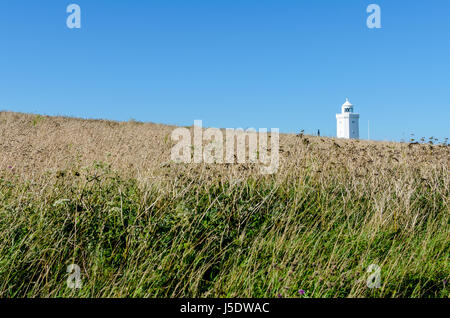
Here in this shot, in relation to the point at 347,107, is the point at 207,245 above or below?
below

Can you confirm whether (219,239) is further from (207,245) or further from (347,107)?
(347,107)

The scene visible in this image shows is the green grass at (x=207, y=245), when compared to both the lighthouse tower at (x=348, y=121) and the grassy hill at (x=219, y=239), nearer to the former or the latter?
the grassy hill at (x=219, y=239)

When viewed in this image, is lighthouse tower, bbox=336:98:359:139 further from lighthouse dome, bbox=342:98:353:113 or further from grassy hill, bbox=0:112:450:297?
grassy hill, bbox=0:112:450:297

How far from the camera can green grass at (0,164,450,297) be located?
320cm

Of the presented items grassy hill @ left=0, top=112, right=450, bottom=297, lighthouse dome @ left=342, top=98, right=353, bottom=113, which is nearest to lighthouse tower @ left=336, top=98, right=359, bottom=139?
lighthouse dome @ left=342, top=98, right=353, bottom=113

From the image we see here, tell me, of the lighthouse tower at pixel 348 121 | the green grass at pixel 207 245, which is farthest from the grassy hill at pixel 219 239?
the lighthouse tower at pixel 348 121

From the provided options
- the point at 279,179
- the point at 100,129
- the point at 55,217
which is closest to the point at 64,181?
the point at 55,217

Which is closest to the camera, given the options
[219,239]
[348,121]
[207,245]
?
[207,245]

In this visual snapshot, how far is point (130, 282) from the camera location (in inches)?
125

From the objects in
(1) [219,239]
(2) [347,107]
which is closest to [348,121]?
(2) [347,107]

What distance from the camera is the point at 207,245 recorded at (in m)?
3.69

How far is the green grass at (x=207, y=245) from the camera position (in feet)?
10.5

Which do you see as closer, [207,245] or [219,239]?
[207,245]
